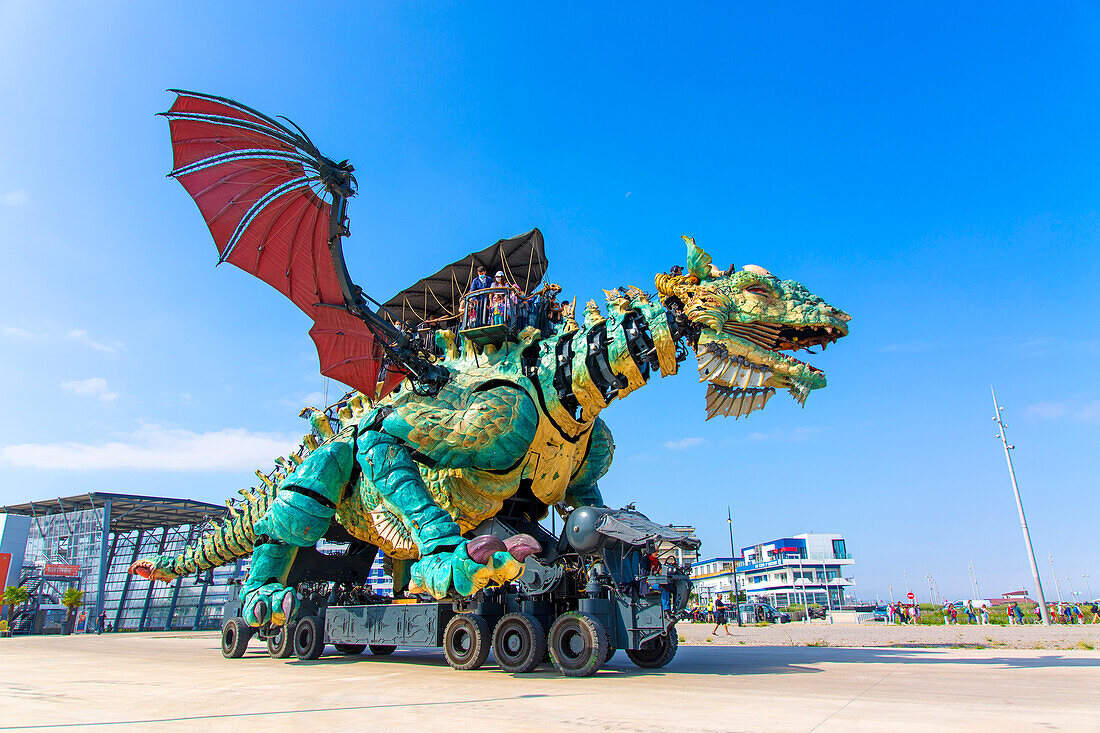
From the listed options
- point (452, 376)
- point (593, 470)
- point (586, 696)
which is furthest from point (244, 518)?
point (586, 696)

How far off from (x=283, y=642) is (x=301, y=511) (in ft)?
8.49

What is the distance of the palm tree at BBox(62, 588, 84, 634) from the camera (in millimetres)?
25656

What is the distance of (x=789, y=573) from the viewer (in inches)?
2490

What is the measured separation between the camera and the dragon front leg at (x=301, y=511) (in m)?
9.58

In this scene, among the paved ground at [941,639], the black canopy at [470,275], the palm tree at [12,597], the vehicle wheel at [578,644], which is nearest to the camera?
the vehicle wheel at [578,644]

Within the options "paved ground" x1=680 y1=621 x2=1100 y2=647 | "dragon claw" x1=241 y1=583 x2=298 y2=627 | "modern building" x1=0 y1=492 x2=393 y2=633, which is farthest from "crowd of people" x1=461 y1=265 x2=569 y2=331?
"modern building" x1=0 y1=492 x2=393 y2=633

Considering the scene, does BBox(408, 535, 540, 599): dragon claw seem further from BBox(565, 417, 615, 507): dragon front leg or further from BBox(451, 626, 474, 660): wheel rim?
BBox(565, 417, 615, 507): dragon front leg

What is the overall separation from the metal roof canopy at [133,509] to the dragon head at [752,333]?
23310mm

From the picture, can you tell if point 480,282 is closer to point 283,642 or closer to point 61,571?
point 283,642

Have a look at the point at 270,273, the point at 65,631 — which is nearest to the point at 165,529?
the point at 65,631

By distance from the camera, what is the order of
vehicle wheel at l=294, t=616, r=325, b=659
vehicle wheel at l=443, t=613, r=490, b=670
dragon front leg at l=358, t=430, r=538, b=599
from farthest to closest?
vehicle wheel at l=294, t=616, r=325, b=659
vehicle wheel at l=443, t=613, r=490, b=670
dragon front leg at l=358, t=430, r=538, b=599

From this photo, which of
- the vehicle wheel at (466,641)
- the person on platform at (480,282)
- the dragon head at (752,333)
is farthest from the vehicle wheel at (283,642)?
the dragon head at (752,333)

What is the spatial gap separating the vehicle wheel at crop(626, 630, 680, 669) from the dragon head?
275 centimetres

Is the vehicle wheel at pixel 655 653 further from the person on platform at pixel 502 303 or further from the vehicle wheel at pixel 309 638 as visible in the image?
the vehicle wheel at pixel 309 638
